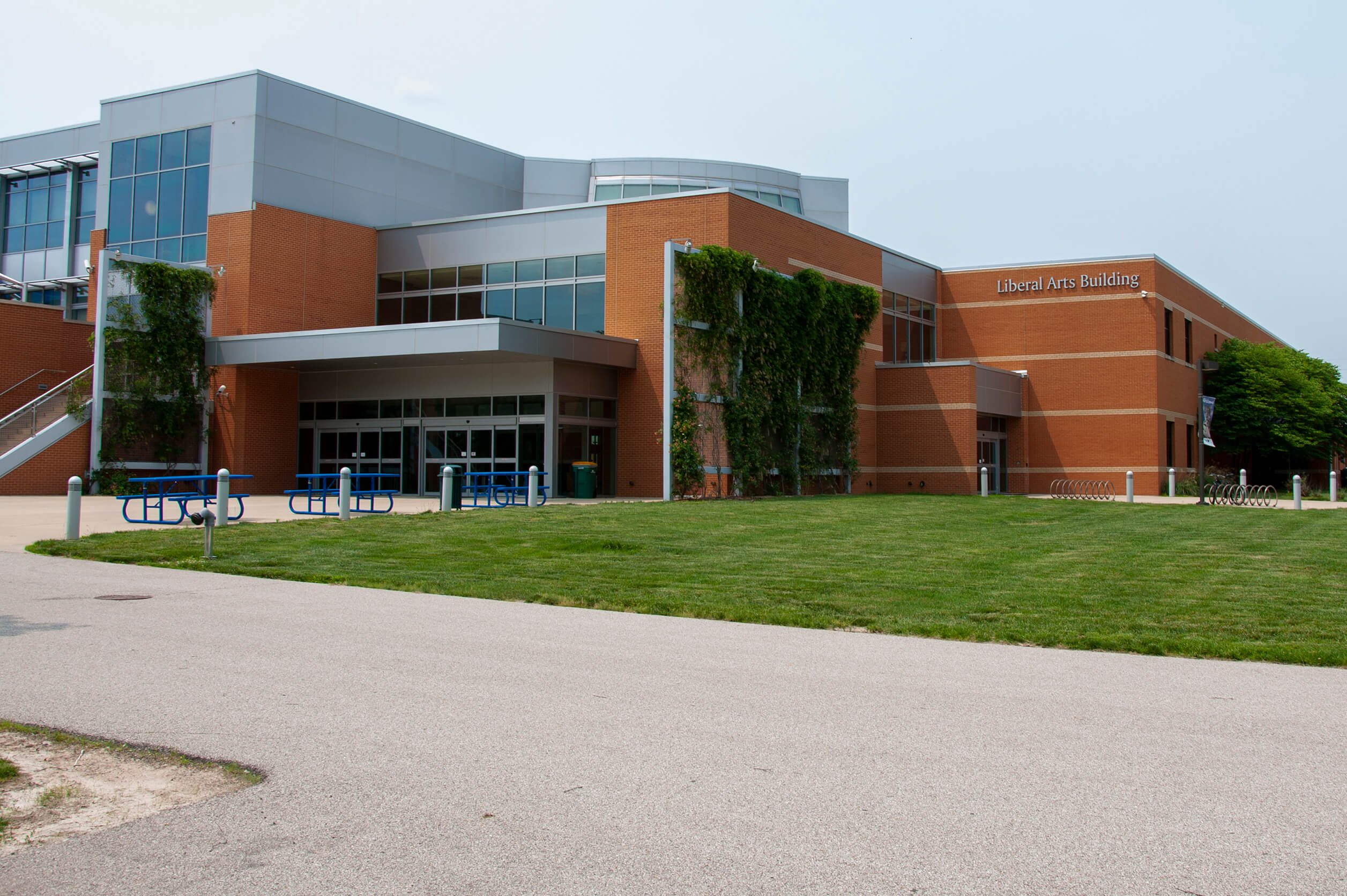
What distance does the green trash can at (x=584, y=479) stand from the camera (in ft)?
98.2

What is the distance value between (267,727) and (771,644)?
4.12 m

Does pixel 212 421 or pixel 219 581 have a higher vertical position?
pixel 212 421

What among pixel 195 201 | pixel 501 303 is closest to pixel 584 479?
pixel 501 303

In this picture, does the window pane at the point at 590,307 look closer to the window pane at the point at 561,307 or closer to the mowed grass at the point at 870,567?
the window pane at the point at 561,307

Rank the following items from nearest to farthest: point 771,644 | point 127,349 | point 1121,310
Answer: point 771,644 < point 127,349 < point 1121,310

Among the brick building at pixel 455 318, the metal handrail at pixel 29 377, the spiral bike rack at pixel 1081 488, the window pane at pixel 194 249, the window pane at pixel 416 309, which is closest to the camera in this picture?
the brick building at pixel 455 318

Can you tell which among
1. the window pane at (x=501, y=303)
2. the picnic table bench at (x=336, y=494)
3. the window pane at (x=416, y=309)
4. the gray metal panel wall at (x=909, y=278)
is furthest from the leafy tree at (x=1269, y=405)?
the picnic table bench at (x=336, y=494)

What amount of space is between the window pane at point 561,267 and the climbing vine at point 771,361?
4322mm

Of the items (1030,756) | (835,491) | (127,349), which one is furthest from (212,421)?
(1030,756)

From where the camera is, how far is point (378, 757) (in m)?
5.51

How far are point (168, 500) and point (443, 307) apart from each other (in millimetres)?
13160

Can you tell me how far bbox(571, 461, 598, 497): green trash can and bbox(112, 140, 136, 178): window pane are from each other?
16871mm

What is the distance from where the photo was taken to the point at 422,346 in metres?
28.7

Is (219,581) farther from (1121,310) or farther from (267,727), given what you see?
(1121,310)
